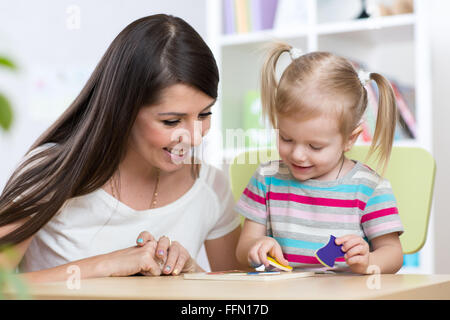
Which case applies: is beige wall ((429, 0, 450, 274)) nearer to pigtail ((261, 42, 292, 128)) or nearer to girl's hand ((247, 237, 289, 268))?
pigtail ((261, 42, 292, 128))

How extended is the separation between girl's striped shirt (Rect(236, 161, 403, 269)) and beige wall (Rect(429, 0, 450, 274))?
143cm

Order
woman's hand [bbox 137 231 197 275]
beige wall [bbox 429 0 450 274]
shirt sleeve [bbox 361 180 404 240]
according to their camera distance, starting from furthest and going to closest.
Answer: beige wall [bbox 429 0 450 274] → shirt sleeve [bbox 361 180 404 240] → woman's hand [bbox 137 231 197 275]

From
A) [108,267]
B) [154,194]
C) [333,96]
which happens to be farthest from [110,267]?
[333,96]

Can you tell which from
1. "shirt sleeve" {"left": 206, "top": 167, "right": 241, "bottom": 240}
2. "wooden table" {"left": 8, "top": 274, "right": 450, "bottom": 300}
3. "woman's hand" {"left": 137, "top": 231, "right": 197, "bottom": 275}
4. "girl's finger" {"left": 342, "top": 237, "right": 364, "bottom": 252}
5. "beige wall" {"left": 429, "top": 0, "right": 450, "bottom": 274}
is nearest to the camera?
"wooden table" {"left": 8, "top": 274, "right": 450, "bottom": 300}

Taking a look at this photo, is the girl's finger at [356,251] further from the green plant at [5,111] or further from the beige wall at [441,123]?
the beige wall at [441,123]

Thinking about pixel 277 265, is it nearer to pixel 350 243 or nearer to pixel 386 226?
pixel 350 243

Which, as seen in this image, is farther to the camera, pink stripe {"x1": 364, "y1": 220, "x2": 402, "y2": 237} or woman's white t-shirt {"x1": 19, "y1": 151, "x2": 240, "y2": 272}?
woman's white t-shirt {"x1": 19, "y1": 151, "x2": 240, "y2": 272}

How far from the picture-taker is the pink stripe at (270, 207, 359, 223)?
4.23 ft

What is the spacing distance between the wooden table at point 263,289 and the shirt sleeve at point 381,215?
0.27 m

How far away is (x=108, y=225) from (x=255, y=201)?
1.15ft

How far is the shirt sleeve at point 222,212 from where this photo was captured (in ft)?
5.07

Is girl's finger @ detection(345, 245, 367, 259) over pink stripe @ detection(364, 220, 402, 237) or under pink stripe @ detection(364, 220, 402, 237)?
under

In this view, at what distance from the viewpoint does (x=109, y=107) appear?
1243 mm

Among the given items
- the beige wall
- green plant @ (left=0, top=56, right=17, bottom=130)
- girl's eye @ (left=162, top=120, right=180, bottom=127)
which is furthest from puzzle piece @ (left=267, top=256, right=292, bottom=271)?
the beige wall
